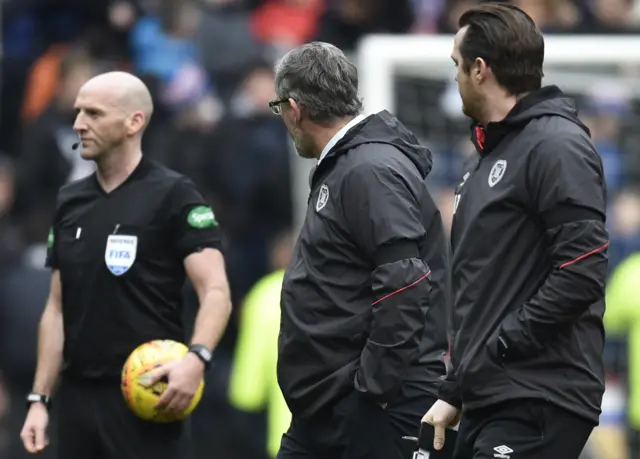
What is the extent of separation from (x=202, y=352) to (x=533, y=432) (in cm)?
180

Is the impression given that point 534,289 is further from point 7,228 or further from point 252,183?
point 7,228

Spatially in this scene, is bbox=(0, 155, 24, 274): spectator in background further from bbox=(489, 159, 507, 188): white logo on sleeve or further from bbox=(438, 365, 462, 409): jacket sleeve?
bbox=(489, 159, 507, 188): white logo on sleeve

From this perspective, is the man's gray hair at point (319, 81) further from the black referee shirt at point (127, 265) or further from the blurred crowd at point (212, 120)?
the blurred crowd at point (212, 120)

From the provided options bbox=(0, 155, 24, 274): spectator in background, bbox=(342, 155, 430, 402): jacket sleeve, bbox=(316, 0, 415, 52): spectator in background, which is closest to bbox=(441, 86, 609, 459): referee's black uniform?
bbox=(342, 155, 430, 402): jacket sleeve

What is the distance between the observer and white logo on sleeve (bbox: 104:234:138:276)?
22.5 ft

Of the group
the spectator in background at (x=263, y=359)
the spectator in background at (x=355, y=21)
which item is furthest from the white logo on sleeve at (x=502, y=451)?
the spectator in background at (x=355, y=21)

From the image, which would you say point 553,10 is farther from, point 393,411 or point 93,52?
point 393,411

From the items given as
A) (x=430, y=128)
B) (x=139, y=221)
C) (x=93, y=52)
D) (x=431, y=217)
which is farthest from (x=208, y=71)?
(x=431, y=217)

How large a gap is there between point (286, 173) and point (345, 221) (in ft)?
22.2

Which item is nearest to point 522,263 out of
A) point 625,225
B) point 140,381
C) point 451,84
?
point 140,381

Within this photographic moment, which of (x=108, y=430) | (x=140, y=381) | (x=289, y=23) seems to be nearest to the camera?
(x=140, y=381)

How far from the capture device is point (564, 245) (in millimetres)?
5246

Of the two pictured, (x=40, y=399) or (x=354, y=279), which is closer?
(x=354, y=279)

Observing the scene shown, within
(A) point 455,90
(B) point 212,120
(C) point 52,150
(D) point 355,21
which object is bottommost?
(C) point 52,150
